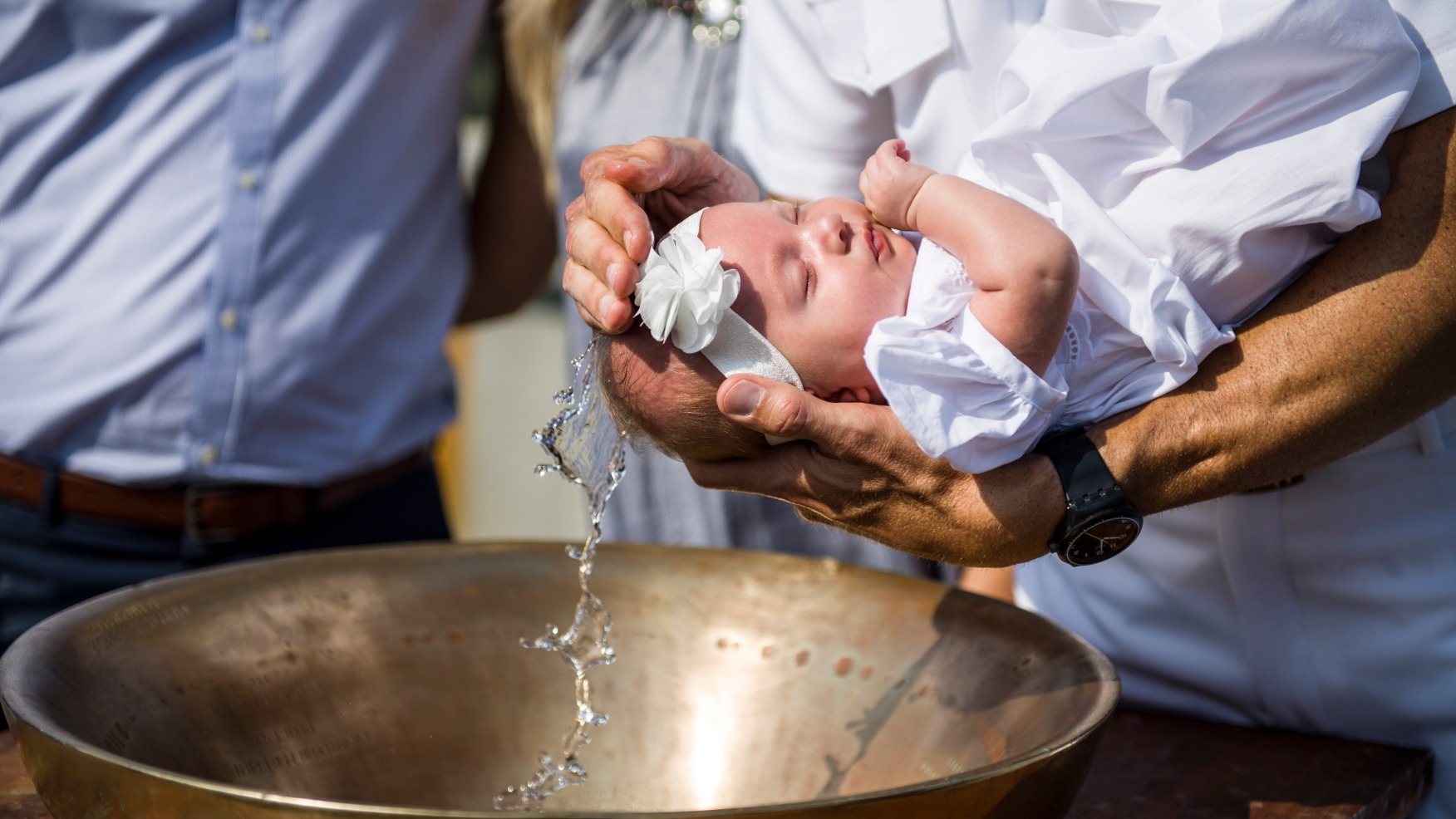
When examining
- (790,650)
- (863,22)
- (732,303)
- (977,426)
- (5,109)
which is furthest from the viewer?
(5,109)

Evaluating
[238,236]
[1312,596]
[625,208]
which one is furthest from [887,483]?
[238,236]

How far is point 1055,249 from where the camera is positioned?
42.5 inches

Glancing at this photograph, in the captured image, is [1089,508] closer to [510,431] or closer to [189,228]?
[189,228]

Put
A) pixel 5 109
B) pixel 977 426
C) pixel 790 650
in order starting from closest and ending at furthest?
pixel 977 426
pixel 790 650
pixel 5 109

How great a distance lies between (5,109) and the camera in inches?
70.9

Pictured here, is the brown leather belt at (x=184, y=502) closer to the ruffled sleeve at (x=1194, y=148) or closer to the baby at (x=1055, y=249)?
the baby at (x=1055, y=249)

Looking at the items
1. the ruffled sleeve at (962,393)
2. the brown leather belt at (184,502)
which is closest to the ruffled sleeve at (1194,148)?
the ruffled sleeve at (962,393)

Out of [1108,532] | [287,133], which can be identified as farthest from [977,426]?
[287,133]

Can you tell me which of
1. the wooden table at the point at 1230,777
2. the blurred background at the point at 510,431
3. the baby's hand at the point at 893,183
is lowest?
the blurred background at the point at 510,431

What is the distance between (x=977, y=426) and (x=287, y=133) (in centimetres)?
130

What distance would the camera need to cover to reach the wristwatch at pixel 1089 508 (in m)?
1.10

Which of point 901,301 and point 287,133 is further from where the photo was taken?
point 287,133

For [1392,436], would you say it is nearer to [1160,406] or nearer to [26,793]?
[1160,406]

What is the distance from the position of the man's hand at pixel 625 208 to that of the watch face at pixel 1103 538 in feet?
1.52
